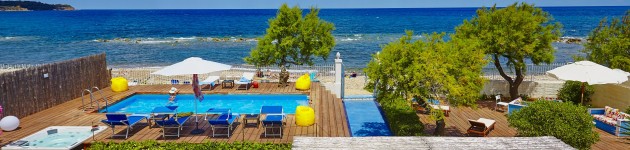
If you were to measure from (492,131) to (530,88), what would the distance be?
6.73 m

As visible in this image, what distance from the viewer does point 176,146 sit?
950cm

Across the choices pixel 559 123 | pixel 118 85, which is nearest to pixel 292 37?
pixel 118 85

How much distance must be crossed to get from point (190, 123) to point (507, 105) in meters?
10.4

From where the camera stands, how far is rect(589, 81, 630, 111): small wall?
537 inches

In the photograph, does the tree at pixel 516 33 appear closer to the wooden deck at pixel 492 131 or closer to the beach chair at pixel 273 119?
the wooden deck at pixel 492 131

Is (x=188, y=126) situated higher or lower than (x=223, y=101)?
lower

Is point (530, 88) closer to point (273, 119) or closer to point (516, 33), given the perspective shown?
point (516, 33)

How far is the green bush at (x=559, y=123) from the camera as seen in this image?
912 cm

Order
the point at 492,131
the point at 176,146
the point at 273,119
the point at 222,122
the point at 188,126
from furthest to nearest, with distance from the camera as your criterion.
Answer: the point at 492,131 → the point at 188,126 → the point at 273,119 → the point at 222,122 → the point at 176,146

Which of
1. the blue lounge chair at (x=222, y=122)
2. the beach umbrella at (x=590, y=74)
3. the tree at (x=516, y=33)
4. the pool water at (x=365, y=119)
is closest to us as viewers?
the blue lounge chair at (x=222, y=122)

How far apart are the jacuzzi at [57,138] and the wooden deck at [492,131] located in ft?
28.8

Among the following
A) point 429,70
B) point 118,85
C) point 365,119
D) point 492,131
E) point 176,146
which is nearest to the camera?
point 429,70

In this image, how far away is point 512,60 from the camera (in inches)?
607

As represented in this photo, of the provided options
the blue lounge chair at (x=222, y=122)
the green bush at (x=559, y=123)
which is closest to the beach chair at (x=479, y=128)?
the green bush at (x=559, y=123)
